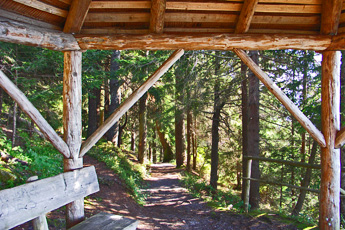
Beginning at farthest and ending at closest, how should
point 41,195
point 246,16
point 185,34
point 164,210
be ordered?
point 164,210 → point 185,34 → point 246,16 → point 41,195

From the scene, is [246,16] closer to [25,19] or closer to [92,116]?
[25,19]

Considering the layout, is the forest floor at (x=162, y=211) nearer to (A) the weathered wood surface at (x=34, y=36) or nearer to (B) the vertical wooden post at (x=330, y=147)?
(B) the vertical wooden post at (x=330, y=147)

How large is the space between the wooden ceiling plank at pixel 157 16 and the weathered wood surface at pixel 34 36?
136 cm

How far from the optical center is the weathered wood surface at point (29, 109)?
3.54m

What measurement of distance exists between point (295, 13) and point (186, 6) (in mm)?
2116

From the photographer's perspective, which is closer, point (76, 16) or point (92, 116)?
point (76, 16)

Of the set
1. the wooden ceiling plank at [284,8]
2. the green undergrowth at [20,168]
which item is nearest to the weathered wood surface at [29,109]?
the green undergrowth at [20,168]

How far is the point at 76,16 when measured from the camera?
13.2ft

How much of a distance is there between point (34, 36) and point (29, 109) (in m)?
1.09

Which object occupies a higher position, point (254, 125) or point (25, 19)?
point (25, 19)

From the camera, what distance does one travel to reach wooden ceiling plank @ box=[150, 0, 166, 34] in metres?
4.11

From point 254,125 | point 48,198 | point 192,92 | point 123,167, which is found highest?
point 192,92

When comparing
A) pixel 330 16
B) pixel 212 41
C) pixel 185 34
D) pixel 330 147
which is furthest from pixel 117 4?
pixel 330 147

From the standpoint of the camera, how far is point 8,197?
2.93 m
